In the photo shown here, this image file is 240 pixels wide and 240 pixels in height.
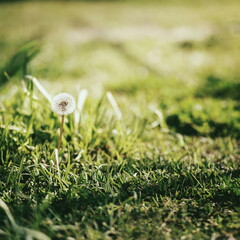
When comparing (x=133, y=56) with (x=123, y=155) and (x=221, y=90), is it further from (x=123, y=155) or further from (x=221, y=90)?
(x=123, y=155)

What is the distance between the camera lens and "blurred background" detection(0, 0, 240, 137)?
3217 mm

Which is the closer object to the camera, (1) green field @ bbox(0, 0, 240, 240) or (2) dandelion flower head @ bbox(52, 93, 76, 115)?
(1) green field @ bbox(0, 0, 240, 240)

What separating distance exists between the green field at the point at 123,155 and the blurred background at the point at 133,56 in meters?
0.03

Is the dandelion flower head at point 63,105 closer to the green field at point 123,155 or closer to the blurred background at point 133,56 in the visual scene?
the green field at point 123,155

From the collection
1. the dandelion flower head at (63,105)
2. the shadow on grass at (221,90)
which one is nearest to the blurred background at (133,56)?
the shadow on grass at (221,90)

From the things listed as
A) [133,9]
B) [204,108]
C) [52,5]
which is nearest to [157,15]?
[133,9]

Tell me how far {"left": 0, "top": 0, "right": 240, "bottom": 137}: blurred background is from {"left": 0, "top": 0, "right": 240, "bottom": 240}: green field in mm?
26

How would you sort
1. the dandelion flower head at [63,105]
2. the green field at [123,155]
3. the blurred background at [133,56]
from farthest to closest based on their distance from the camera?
the blurred background at [133,56] < the dandelion flower head at [63,105] < the green field at [123,155]

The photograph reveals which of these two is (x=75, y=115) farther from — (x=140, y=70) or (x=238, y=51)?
(x=238, y=51)

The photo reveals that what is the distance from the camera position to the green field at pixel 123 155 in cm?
145

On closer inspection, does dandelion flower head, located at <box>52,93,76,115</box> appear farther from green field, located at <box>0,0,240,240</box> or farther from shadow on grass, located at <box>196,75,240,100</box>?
shadow on grass, located at <box>196,75,240,100</box>

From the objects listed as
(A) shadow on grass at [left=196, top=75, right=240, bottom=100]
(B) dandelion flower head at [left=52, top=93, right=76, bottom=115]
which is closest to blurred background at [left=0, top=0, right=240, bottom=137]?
(A) shadow on grass at [left=196, top=75, right=240, bottom=100]

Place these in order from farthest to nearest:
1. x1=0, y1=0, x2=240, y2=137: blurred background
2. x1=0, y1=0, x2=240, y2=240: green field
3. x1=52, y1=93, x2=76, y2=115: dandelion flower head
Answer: x1=0, y1=0, x2=240, y2=137: blurred background
x1=52, y1=93, x2=76, y2=115: dandelion flower head
x1=0, y1=0, x2=240, y2=240: green field

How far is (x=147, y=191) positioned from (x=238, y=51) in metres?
4.19
